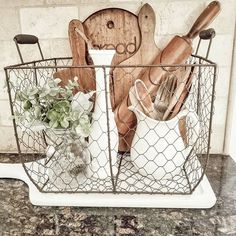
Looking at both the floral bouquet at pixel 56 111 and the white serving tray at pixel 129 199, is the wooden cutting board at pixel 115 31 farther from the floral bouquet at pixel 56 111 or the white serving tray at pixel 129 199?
the white serving tray at pixel 129 199

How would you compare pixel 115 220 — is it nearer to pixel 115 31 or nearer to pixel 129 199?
pixel 129 199

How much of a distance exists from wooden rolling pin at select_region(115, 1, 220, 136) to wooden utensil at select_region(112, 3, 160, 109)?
24 mm

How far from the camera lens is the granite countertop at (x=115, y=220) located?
504 millimetres

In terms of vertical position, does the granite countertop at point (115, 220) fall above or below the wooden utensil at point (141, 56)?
below

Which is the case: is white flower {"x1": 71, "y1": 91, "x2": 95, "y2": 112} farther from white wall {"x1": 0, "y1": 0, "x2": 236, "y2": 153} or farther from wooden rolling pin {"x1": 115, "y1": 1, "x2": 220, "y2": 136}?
white wall {"x1": 0, "y1": 0, "x2": 236, "y2": 153}

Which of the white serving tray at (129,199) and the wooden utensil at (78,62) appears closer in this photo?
the white serving tray at (129,199)

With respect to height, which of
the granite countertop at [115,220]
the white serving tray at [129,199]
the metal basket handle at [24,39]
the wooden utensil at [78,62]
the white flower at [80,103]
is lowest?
the granite countertop at [115,220]

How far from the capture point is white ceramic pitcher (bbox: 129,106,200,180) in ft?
1.87

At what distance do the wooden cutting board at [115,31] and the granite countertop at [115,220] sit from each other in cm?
36

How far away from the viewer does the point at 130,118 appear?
68cm

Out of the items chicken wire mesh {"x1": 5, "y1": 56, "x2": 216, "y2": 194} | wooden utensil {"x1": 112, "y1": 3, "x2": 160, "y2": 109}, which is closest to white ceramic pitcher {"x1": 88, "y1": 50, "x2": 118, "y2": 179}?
chicken wire mesh {"x1": 5, "y1": 56, "x2": 216, "y2": 194}

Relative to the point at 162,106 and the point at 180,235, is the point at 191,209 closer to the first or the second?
the point at 180,235

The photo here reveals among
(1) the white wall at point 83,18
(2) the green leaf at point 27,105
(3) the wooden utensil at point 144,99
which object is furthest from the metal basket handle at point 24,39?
(3) the wooden utensil at point 144,99

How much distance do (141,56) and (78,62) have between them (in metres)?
0.15
